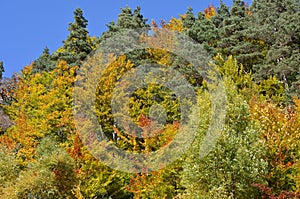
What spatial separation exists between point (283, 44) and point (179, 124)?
1124cm

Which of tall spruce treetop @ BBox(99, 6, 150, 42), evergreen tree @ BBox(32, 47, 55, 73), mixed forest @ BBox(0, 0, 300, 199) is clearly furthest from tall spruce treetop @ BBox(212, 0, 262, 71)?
evergreen tree @ BBox(32, 47, 55, 73)

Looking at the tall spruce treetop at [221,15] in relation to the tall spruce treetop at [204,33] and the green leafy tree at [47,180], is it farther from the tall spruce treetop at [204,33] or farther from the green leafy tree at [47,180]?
the green leafy tree at [47,180]

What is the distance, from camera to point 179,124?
25688mm

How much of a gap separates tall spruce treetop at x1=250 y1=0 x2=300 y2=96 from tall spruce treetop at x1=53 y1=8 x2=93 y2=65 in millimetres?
15685

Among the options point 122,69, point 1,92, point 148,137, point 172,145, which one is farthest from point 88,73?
point 1,92

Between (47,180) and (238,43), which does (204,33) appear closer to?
(238,43)

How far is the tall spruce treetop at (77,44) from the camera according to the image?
38.7 m

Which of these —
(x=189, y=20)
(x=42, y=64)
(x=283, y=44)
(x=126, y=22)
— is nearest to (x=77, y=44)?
(x=126, y=22)

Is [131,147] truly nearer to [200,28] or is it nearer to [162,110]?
[162,110]

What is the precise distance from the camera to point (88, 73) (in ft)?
101

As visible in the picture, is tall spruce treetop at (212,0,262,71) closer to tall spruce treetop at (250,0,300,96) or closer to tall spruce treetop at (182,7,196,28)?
tall spruce treetop at (250,0,300,96)

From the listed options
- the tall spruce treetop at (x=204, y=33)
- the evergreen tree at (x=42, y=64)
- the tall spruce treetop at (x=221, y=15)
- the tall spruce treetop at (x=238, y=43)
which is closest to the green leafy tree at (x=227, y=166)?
the tall spruce treetop at (x=238, y=43)

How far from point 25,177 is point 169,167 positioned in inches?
285

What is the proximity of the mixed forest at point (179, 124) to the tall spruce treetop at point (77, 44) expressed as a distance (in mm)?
111
